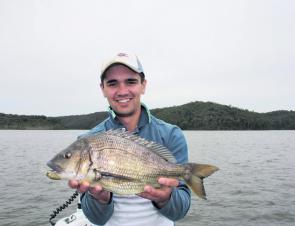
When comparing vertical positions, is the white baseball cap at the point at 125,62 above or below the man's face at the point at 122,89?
above

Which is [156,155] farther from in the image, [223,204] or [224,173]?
[224,173]

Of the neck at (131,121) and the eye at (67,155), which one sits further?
the neck at (131,121)

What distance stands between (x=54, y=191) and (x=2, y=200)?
3.01 metres

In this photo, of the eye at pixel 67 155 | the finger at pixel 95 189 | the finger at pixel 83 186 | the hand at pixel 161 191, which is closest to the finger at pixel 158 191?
the hand at pixel 161 191

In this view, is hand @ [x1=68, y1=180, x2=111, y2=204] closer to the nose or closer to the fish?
the fish

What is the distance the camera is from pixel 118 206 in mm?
4539

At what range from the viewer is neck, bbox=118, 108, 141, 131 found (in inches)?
188

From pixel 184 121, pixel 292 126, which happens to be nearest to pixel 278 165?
pixel 184 121

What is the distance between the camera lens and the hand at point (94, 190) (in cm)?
381

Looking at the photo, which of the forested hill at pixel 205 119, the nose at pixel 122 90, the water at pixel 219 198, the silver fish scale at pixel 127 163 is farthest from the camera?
the forested hill at pixel 205 119

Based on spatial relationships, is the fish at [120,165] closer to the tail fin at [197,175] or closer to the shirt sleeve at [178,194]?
the tail fin at [197,175]

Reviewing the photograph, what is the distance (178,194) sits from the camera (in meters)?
4.43

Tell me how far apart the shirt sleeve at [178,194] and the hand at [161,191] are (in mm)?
168

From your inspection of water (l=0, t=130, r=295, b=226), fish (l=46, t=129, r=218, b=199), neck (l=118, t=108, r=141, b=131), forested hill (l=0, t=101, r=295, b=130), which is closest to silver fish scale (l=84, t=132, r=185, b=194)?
fish (l=46, t=129, r=218, b=199)
